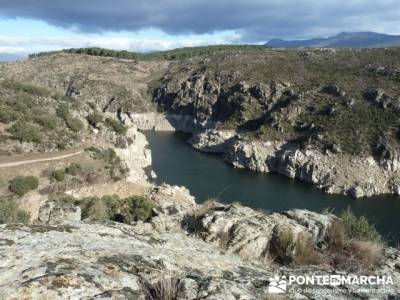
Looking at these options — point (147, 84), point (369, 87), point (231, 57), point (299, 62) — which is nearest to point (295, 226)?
point (369, 87)

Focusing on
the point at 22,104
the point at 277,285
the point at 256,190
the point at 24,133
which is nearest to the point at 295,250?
the point at 277,285

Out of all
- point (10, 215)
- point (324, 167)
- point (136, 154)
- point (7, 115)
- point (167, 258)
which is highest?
point (167, 258)

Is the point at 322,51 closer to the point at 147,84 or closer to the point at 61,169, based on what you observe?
the point at 147,84

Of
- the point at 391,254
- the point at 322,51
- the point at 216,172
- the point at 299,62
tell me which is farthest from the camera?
the point at 322,51

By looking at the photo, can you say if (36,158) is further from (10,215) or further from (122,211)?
(122,211)

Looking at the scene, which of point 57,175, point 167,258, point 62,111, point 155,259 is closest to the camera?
point 155,259

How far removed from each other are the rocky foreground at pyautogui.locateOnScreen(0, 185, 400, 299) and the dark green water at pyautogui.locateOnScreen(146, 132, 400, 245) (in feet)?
166

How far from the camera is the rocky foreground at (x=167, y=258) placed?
6.02 metres

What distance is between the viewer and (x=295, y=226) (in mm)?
10469

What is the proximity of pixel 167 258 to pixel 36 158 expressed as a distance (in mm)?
41317

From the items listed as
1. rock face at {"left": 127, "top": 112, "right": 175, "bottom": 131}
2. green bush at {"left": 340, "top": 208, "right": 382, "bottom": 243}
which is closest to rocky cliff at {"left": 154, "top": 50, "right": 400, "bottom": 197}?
rock face at {"left": 127, "top": 112, "right": 175, "bottom": 131}

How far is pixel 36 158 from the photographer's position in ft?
149

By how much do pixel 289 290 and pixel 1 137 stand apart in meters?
44.9

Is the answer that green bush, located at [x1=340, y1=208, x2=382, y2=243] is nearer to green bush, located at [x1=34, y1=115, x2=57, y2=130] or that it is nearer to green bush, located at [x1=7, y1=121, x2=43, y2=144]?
green bush, located at [x1=7, y1=121, x2=43, y2=144]
